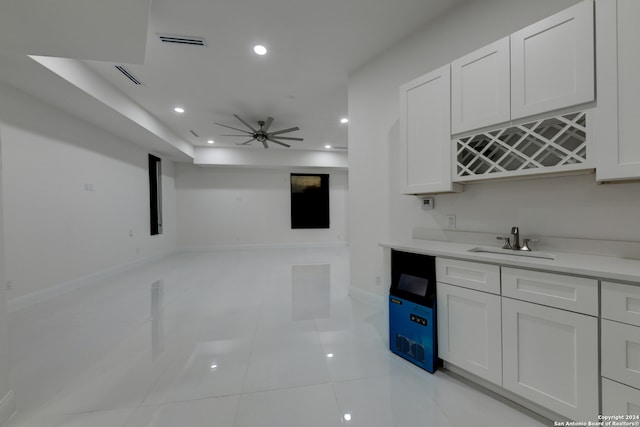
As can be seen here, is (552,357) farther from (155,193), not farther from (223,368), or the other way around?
(155,193)

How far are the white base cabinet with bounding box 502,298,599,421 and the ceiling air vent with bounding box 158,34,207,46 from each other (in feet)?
12.0

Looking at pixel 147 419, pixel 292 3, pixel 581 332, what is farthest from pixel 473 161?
pixel 147 419

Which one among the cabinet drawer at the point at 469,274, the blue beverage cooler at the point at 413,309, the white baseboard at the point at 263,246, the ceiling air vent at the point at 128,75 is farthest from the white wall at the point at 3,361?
the white baseboard at the point at 263,246

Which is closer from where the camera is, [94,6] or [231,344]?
[94,6]

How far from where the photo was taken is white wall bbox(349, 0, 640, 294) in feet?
5.09

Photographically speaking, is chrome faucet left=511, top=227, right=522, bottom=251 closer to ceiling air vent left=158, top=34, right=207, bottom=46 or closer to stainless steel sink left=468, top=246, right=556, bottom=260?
stainless steel sink left=468, top=246, right=556, bottom=260

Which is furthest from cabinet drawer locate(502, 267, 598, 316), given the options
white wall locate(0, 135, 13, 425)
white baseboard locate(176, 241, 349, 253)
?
white baseboard locate(176, 241, 349, 253)

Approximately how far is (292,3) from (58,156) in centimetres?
410

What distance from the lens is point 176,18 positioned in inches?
89.2

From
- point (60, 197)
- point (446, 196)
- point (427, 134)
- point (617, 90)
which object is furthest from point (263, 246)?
point (617, 90)

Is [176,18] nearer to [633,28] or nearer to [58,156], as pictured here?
[58,156]

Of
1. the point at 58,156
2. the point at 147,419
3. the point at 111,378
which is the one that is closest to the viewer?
the point at 147,419

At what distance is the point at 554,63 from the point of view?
4.77 feet

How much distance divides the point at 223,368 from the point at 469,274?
6.46ft
